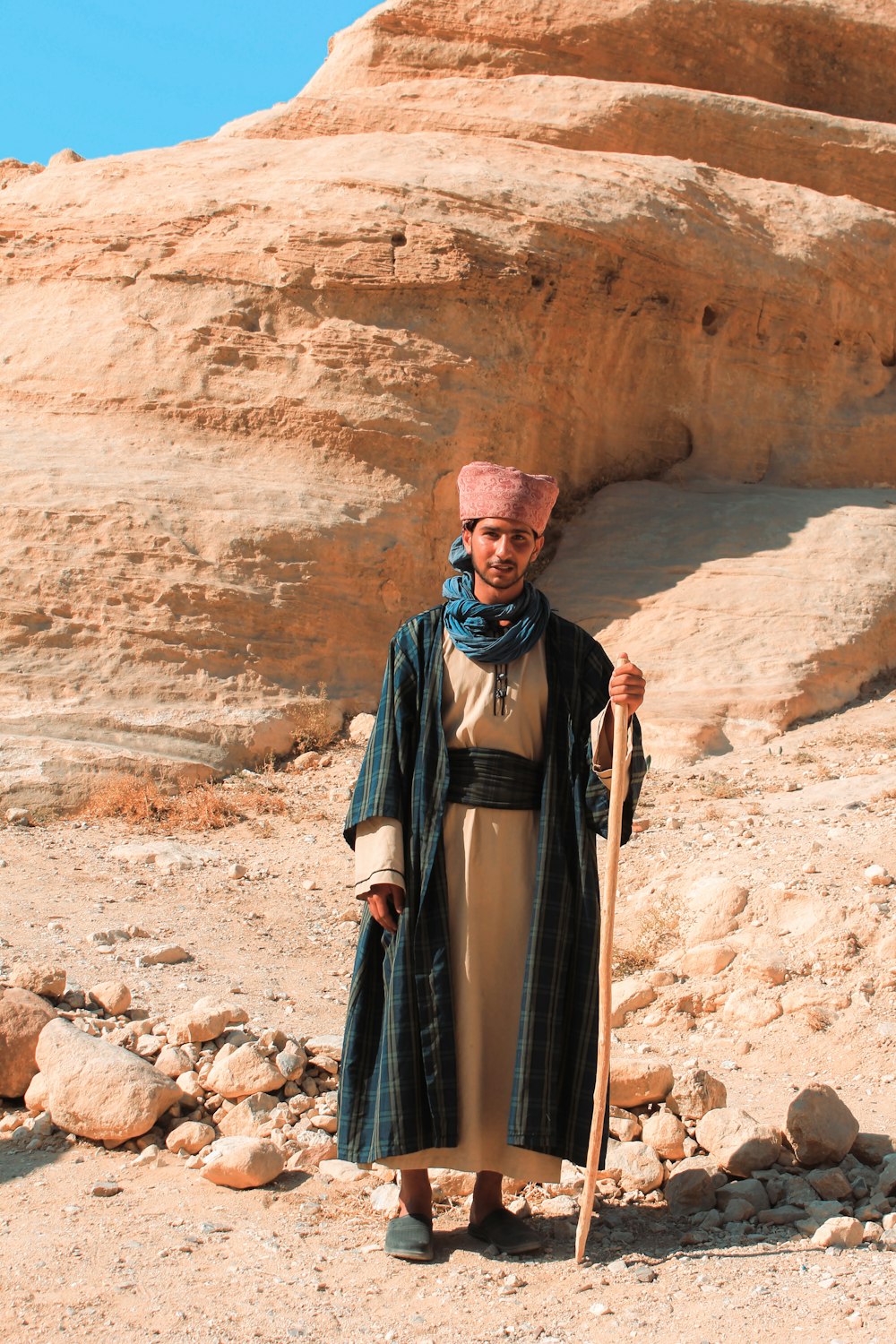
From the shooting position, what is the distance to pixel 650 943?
565 centimetres

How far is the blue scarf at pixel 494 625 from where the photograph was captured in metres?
3.26

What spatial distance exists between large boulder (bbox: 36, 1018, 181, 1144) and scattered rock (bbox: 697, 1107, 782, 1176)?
5.16ft

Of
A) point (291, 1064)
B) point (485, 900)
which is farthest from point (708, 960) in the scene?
point (485, 900)

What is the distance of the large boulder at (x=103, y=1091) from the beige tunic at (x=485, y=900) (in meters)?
1.01

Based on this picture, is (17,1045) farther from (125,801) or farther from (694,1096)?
(125,801)

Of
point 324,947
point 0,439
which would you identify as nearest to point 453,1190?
point 324,947

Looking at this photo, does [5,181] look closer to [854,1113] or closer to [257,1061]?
[257,1061]

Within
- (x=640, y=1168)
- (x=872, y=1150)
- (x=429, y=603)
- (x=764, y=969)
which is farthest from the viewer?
(x=429, y=603)

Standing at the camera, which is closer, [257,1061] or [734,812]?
[257,1061]

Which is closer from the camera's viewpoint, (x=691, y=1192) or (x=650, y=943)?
(x=691, y=1192)

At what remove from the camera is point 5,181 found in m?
11.6

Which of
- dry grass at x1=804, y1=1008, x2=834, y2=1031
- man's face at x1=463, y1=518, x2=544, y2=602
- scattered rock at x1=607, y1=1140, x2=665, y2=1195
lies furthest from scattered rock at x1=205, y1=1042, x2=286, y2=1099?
dry grass at x1=804, y1=1008, x2=834, y2=1031

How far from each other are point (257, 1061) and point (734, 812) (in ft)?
12.0

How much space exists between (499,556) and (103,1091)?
195cm
